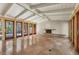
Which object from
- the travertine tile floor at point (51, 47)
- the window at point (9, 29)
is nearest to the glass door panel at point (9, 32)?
the window at point (9, 29)

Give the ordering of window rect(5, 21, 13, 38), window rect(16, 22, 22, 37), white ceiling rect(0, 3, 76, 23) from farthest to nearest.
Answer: window rect(16, 22, 22, 37) < window rect(5, 21, 13, 38) < white ceiling rect(0, 3, 76, 23)

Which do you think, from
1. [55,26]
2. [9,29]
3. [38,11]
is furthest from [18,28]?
[55,26]

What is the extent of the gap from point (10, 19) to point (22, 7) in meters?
0.50

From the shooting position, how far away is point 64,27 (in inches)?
156

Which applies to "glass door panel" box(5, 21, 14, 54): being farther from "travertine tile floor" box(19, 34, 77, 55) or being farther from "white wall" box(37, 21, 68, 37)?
"white wall" box(37, 21, 68, 37)

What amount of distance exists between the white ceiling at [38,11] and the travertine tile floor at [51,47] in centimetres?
62

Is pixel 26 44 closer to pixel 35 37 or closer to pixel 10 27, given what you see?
pixel 35 37

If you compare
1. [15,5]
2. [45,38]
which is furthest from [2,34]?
[45,38]

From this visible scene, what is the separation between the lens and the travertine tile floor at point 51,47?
3753 millimetres

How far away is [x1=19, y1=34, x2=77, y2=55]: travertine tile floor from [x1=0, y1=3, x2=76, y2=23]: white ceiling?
62 cm

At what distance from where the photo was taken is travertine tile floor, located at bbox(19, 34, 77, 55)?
12.3ft

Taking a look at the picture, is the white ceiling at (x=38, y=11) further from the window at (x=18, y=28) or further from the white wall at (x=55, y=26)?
the window at (x=18, y=28)

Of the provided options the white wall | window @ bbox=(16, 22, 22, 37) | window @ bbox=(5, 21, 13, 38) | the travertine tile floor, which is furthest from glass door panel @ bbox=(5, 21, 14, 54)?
the white wall

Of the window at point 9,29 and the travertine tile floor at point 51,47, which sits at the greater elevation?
the window at point 9,29
